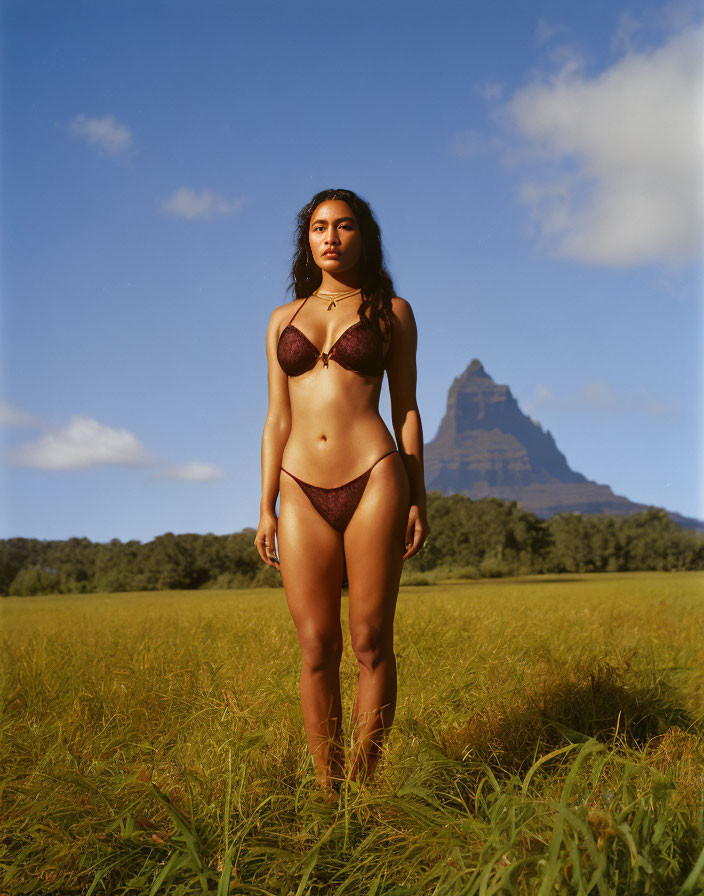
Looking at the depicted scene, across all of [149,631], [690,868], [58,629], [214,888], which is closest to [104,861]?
[214,888]

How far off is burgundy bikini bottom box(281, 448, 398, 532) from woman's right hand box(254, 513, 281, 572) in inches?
14.0

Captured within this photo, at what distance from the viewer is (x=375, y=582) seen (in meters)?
3.76

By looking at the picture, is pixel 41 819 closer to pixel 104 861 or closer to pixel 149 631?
pixel 104 861

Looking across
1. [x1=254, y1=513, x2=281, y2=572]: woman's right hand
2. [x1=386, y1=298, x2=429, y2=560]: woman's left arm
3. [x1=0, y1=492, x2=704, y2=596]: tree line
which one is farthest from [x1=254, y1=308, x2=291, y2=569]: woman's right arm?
[x1=0, y1=492, x2=704, y2=596]: tree line

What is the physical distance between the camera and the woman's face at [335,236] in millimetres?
4102

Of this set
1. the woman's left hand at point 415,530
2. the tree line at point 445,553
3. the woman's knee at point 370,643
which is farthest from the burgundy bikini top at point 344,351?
the tree line at point 445,553

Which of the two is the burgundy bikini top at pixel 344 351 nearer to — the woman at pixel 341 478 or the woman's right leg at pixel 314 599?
the woman at pixel 341 478

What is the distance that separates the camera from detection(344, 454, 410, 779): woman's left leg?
376cm

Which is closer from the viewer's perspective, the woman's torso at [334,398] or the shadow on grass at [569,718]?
the woman's torso at [334,398]

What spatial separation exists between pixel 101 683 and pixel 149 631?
9.24ft

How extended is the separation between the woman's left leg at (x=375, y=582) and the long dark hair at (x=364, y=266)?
0.87 meters

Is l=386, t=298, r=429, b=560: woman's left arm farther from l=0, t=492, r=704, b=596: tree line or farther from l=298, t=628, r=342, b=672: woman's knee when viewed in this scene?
l=0, t=492, r=704, b=596: tree line

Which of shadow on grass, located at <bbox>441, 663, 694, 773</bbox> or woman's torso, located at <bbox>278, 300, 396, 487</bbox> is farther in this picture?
shadow on grass, located at <bbox>441, 663, 694, 773</bbox>

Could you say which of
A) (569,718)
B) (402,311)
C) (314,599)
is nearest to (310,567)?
(314,599)
